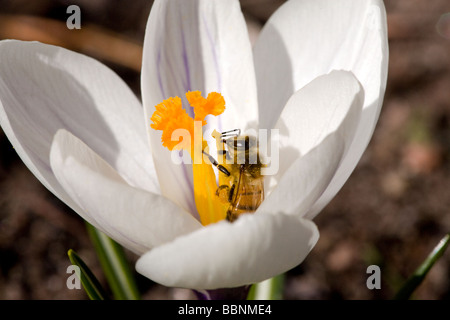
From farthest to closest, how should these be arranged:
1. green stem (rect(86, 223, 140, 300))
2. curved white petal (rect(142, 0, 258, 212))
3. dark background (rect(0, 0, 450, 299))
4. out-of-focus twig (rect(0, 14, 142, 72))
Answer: out-of-focus twig (rect(0, 14, 142, 72)), dark background (rect(0, 0, 450, 299)), green stem (rect(86, 223, 140, 300)), curved white petal (rect(142, 0, 258, 212))

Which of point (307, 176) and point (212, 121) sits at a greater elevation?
point (212, 121)

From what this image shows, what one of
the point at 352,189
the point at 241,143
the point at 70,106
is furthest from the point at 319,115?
the point at 352,189


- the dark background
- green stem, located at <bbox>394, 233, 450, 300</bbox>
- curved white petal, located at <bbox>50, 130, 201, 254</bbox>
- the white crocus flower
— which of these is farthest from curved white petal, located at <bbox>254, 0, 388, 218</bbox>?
the dark background

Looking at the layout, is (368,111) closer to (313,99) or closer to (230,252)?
(313,99)

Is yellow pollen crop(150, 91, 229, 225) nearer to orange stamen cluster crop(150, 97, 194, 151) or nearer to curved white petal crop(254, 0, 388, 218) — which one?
orange stamen cluster crop(150, 97, 194, 151)

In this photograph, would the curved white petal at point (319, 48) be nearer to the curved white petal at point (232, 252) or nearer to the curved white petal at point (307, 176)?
the curved white petal at point (307, 176)

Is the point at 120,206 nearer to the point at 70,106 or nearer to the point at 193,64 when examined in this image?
the point at 70,106
